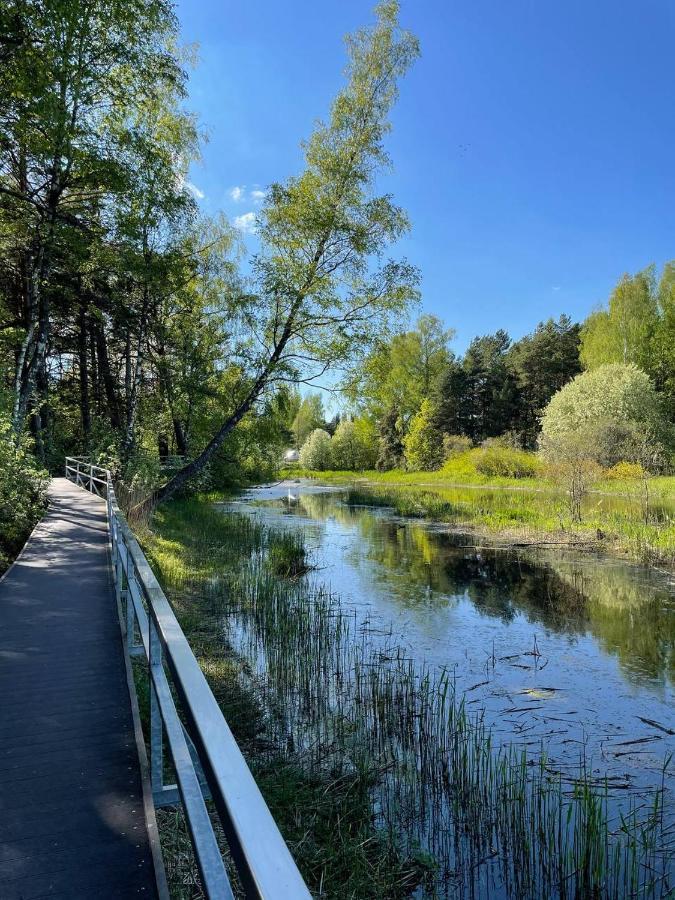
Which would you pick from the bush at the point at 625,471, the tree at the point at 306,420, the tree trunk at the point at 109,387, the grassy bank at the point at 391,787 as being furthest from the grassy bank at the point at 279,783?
the tree at the point at 306,420

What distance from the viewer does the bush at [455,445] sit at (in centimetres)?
4603

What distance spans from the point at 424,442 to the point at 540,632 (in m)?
42.3

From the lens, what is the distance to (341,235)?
15445mm

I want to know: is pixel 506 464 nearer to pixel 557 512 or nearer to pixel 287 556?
pixel 557 512

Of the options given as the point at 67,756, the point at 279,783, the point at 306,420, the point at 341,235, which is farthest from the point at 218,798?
the point at 306,420

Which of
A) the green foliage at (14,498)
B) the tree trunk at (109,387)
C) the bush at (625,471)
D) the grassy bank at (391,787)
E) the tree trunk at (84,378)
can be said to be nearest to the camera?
the grassy bank at (391,787)

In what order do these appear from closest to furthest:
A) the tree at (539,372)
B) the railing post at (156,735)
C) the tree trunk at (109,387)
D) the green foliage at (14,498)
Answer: the railing post at (156,735), the green foliage at (14,498), the tree trunk at (109,387), the tree at (539,372)

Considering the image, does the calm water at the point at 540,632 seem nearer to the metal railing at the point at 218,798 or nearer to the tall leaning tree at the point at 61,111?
the metal railing at the point at 218,798

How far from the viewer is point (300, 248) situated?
51.3 ft

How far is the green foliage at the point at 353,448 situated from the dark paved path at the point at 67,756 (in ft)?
176

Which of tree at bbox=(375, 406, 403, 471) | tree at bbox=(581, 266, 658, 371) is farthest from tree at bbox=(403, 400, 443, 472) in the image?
tree at bbox=(581, 266, 658, 371)

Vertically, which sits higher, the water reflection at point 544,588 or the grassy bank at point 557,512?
the grassy bank at point 557,512

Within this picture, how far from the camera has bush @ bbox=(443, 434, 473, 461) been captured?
46031mm

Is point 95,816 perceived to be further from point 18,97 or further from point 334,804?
point 18,97
